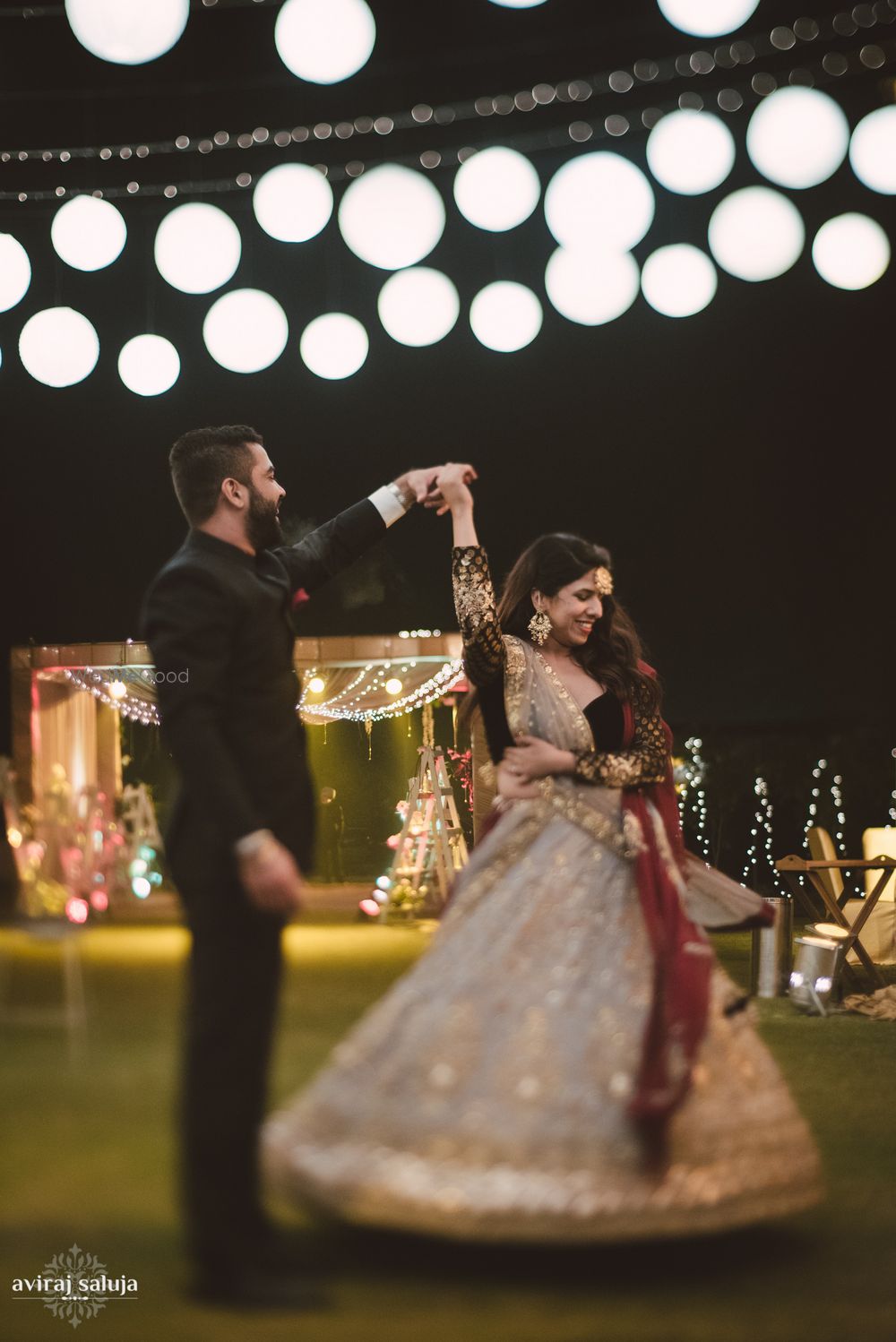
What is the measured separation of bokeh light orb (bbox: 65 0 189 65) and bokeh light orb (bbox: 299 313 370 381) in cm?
104

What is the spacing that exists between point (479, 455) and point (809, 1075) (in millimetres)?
4453

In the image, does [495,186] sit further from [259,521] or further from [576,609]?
[259,521]

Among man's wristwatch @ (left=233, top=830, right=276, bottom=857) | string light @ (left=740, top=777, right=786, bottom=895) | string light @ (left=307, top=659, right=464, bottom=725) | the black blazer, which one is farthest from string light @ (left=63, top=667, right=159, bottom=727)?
string light @ (left=740, top=777, right=786, bottom=895)

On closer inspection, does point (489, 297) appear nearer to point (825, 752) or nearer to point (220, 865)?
point (220, 865)

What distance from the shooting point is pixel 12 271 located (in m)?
2.88

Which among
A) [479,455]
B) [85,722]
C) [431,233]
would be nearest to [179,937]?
[85,722]

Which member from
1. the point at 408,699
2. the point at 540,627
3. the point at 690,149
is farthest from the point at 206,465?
the point at 408,699

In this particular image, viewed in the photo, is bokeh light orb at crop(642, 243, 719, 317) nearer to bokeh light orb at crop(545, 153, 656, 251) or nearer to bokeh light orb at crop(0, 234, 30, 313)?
bokeh light orb at crop(545, 153, 656, 251)

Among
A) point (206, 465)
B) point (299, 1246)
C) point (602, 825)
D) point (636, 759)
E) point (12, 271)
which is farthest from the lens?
point (12, 271)

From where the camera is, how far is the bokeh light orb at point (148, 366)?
292 cm

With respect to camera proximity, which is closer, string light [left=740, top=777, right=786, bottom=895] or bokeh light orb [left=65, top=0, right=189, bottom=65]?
bokeh light orb [left=65, top=0, right=189, bottom=65]

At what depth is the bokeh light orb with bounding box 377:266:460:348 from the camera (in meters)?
3.13

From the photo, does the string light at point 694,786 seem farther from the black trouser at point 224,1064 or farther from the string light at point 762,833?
the black trouser at point 224,1064

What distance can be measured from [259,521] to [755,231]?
1.59 metres
